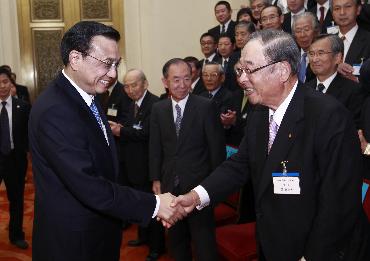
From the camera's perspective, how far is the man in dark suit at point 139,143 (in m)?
3.92

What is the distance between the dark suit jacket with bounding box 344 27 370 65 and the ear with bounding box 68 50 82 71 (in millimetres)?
2494

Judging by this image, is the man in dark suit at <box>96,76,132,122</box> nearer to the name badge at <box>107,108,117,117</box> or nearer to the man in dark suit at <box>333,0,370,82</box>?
the name badge at <box>107,108,117,117</box>

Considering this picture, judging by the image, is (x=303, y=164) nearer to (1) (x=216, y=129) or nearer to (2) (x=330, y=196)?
(2) (x=330, y=196)

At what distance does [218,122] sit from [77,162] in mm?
1644

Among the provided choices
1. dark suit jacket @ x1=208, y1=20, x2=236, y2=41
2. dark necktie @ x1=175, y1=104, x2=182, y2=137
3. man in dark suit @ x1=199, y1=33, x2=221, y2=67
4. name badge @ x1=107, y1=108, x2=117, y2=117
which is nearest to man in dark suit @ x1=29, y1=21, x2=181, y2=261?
dark necktie @ x1=175, y1=104, x2=182, y2=137

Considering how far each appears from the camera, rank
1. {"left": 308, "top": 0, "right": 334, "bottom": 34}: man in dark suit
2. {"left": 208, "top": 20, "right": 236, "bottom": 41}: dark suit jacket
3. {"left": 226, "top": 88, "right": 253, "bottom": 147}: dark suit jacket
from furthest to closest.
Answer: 1. {"left": 208, "top": 20, "right": 236, "bottom": 41}: dark suit jacket
2. {"left": 308, "top": 0, "right": 334, "bottom": 34}: man in dark suit
3. {"left": 226, "top": 88, "right": 253, "bottom": 147}: dark suit jacket

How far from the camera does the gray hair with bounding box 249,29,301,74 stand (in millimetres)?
1812

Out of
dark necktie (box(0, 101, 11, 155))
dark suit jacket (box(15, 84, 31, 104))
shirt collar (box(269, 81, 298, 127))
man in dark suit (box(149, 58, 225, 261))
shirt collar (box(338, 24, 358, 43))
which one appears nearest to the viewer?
shirt collar (box(269, 81, 298, 127))

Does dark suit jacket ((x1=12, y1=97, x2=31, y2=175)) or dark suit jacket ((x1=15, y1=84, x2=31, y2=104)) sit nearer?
dark suit jacket ((x1=12, y1=97, x2=31, y2=175))

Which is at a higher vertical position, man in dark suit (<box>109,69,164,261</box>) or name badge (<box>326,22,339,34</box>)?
name badge (<box>326,22,339,34</box>)

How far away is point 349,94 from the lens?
3.09m

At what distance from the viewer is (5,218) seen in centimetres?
514

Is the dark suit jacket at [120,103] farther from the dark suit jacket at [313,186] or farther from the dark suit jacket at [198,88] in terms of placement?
the dark suit jacket at [313,186]

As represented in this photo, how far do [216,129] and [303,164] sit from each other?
1.51 m
